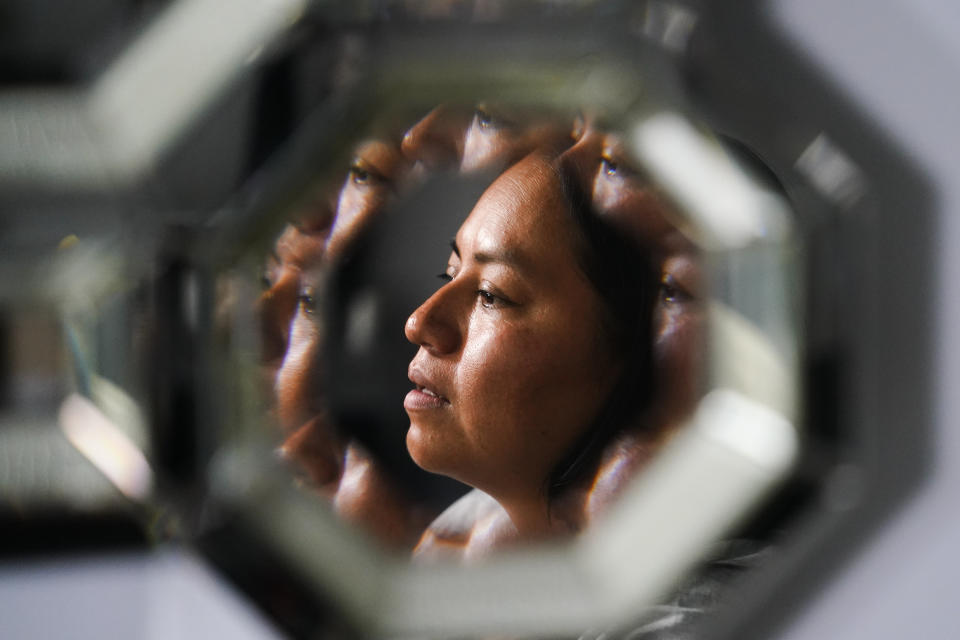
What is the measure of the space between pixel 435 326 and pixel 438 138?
1.7 inches

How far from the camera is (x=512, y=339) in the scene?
0.58 feet

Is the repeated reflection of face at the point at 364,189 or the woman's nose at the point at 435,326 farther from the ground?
the repeated reflection of face at the point at 364,189

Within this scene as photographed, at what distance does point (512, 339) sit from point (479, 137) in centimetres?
5

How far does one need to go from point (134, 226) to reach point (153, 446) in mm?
46

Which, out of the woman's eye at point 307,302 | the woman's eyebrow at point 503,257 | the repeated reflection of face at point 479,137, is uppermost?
the repeated reflection of face at point 479,137

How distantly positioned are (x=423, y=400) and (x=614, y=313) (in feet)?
0.16

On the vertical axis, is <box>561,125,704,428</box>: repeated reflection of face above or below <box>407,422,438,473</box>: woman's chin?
above

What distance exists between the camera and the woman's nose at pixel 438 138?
0.59 feet

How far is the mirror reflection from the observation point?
177mm

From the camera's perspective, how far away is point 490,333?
0.58ft

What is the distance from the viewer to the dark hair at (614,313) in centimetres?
18

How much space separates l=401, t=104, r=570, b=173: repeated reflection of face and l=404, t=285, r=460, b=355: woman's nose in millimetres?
31

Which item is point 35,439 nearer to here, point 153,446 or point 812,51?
point 153,446

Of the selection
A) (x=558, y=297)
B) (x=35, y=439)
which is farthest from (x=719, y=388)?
(x=35, y=439)
